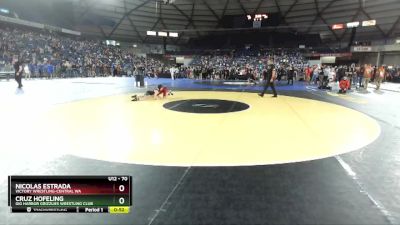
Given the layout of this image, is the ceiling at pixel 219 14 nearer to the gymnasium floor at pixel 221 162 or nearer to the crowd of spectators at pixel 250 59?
the crowd of spectators at pixel 250 59

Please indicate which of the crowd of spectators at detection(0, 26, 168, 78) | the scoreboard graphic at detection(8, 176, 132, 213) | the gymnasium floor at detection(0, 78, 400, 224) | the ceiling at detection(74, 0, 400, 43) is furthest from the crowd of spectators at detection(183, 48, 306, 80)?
the scoreboard graphic at detection(8, 176, 132, 213)

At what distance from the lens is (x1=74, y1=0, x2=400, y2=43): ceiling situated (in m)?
37.8

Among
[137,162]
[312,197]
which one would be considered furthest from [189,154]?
[312,197]

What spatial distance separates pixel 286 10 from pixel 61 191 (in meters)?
45.8

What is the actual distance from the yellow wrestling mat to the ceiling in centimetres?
3452

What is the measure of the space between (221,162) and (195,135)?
160 centimetres

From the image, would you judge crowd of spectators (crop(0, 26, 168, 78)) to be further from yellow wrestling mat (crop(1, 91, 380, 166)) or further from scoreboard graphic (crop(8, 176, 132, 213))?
scoreboard graphic (crop(8, 176, 132, 213))

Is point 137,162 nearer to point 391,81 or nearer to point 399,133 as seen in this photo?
point 399,133

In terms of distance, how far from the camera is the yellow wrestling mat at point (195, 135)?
4477mm

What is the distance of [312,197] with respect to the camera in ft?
10.1

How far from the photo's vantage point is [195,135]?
18.7 feet

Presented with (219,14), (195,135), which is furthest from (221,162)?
(219,14)

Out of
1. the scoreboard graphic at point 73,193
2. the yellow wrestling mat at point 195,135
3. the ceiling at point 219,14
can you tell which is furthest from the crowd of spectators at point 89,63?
the scoreboard graphic at point 73,193

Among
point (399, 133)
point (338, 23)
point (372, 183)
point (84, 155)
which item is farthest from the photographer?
point (338, 23)
